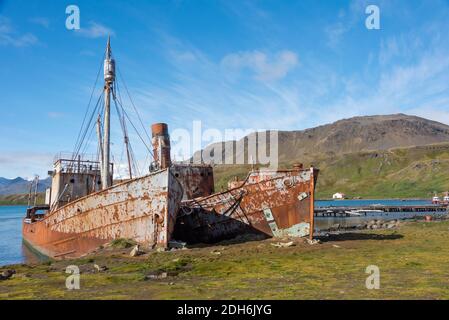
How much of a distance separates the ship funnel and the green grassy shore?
659 cm

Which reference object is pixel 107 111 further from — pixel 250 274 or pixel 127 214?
pixel 250 274

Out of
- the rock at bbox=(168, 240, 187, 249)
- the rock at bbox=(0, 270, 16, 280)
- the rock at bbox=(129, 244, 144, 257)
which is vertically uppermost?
the rock at bbox=(168, 240, 187, 249)

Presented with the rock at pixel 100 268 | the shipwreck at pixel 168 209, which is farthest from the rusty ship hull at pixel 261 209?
the rock at pixel 100 268

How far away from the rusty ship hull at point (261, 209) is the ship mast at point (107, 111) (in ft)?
18.8

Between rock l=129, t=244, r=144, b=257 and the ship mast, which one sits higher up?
the ship mast

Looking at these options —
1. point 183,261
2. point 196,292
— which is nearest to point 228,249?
point 183,261

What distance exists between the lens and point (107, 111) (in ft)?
82.8

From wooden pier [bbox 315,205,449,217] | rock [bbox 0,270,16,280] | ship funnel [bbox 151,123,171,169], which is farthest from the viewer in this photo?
wooden pier [bbox 315,205,449,217]

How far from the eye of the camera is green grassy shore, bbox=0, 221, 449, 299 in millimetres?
10219

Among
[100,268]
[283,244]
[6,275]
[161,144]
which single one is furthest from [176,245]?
[6,275]

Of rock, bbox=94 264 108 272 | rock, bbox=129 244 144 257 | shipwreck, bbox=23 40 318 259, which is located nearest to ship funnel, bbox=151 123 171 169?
shipwreck, bbox=23 40 318 259

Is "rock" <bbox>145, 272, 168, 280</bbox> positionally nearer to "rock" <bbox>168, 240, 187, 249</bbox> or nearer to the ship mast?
"rock" <bbox>168, 240, 187, 249</bbox>

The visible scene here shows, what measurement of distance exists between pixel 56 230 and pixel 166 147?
9282 millimetres
